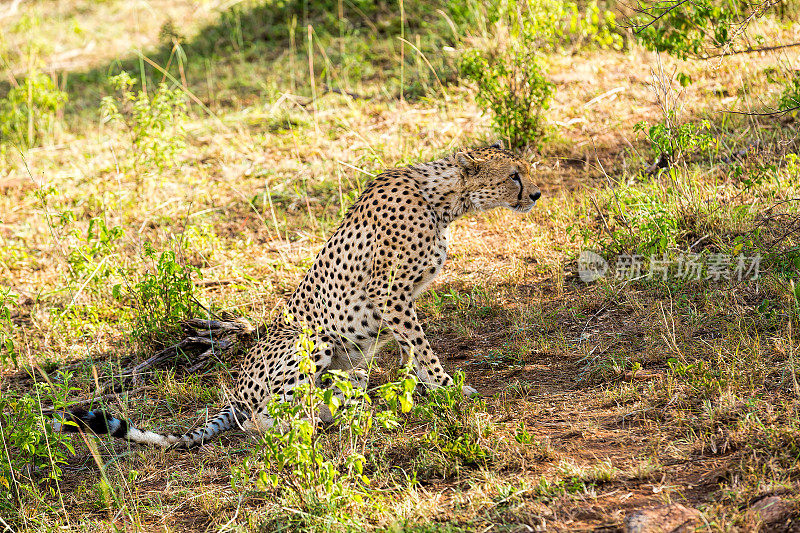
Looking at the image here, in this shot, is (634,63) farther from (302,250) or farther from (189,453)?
(189,453)

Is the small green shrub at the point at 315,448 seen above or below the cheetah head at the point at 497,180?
below

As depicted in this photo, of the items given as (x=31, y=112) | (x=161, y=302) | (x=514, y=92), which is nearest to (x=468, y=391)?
(x=161, y=302)

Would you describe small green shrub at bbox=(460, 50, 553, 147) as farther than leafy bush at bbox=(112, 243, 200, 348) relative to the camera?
Yes

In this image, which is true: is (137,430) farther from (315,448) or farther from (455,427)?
(455,427)

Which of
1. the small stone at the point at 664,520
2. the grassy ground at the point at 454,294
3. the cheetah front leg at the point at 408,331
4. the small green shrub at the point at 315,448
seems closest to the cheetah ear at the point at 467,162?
the cheetah front leg at the point at 408,331

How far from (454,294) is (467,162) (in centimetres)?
105

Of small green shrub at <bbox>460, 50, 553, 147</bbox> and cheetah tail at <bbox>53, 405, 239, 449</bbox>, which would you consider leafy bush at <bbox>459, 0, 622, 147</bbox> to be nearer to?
small green shrub at <bbox>460, 50, 553, 147</bbox>

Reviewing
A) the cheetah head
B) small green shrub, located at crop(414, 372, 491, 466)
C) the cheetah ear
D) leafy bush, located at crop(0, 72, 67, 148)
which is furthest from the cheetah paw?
leafy bush, located at crop(0, 72, 67, 148)

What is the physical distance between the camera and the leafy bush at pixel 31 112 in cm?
729

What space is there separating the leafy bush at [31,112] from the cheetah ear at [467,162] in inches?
192

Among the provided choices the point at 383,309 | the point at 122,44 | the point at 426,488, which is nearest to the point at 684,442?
the point at 426,488

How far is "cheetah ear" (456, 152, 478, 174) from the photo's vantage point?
12.7ft

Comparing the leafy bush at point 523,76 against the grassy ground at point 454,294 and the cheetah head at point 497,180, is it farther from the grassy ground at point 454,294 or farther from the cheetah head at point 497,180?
the cheetah head at point 497,180

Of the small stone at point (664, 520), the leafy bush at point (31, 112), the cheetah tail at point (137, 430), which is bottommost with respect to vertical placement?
the cheetah tail at point (137, 430)
